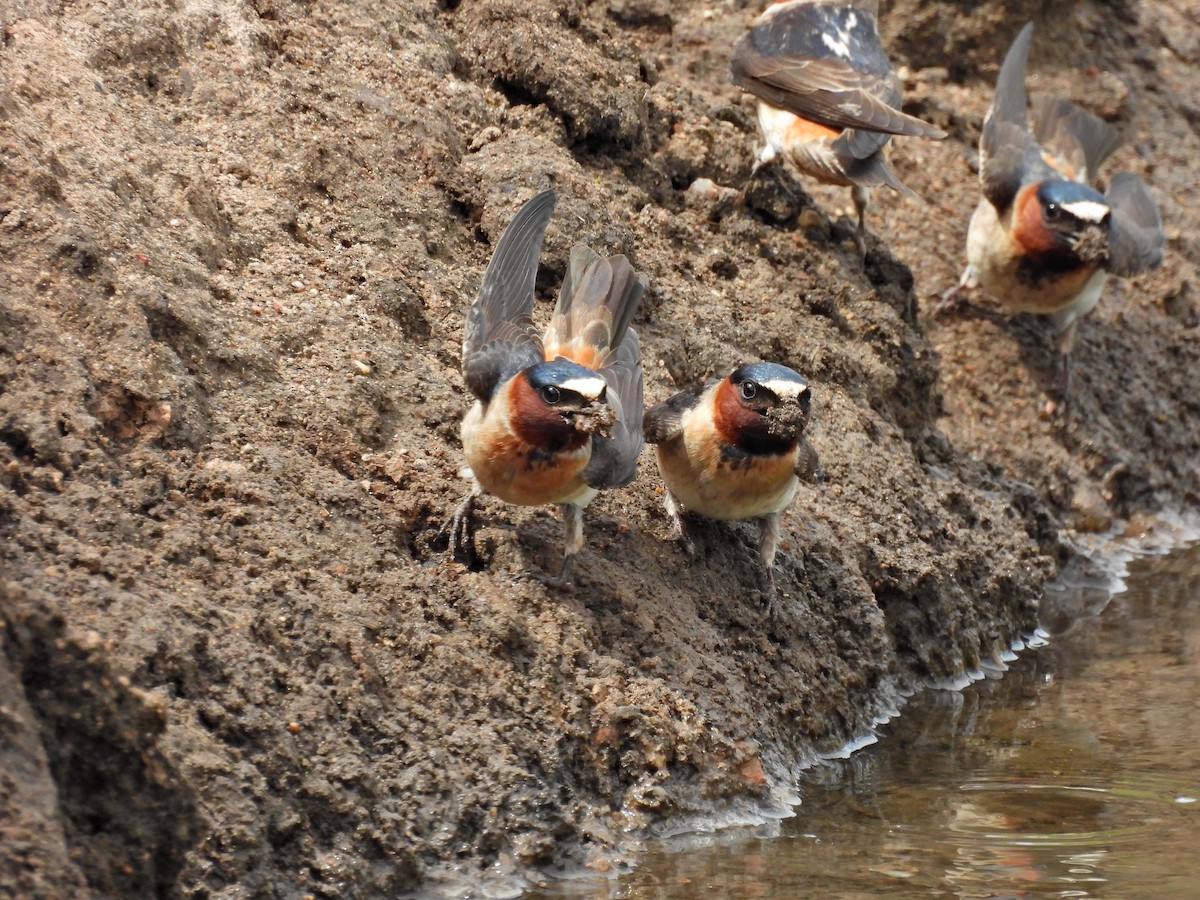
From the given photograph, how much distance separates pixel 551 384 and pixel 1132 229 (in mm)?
5947

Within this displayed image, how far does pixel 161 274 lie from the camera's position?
6.12m

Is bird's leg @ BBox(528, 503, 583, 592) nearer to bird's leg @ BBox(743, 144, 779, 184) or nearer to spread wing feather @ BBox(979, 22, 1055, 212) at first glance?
bird's leg @ BBox(743, 144, 779, 184)

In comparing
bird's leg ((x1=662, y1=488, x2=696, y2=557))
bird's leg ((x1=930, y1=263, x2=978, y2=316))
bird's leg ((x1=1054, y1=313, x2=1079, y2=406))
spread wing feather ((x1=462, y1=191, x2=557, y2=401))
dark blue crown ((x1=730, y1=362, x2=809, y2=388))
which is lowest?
bird's leg ((x1=1054, y1=313, x2=1079, y2=406))

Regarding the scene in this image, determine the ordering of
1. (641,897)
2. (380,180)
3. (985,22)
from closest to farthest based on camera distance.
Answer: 1. (641,897)
2. (380,180)
3. (985,22)

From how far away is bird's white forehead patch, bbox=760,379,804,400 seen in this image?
21.2 ft

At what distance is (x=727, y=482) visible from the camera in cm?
658

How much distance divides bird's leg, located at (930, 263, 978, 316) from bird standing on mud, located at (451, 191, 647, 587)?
4.13m

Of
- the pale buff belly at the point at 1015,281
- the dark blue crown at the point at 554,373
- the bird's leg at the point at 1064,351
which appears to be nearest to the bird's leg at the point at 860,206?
the pale buff belly at the point at 1015,281

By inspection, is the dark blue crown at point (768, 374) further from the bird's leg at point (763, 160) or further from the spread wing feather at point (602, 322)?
the bird's leg at point (763, 160)

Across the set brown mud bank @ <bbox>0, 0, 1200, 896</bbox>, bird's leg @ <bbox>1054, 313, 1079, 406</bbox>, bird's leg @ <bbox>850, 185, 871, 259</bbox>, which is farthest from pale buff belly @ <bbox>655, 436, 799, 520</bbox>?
bird's leg @ <bbox>1054, 313, 1079, 406</bbox>

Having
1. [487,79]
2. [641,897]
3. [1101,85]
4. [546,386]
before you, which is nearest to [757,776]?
[641,897]

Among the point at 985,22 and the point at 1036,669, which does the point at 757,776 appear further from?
the point at 985,22

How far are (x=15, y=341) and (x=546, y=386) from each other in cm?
194

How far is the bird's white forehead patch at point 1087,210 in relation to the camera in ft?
32.9
